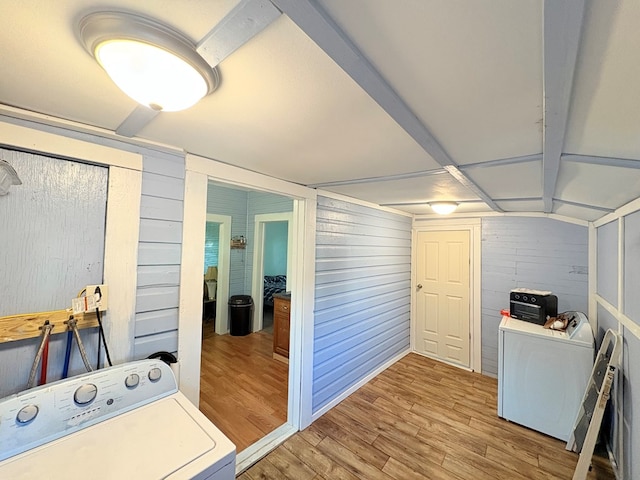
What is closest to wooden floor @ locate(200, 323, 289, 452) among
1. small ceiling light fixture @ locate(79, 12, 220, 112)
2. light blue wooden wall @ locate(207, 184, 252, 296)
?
light blue wooden wall @ locate(207, 184, 252, 296)

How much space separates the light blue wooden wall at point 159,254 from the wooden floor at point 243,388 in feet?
4.34

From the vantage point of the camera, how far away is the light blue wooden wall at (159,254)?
4.78 ft

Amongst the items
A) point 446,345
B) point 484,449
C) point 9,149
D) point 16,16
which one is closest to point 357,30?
point 16,16

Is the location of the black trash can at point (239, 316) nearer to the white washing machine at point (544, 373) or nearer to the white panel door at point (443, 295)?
→ the white panel door at point (443, 295)

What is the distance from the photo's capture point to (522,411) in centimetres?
252

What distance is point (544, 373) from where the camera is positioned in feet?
8.01

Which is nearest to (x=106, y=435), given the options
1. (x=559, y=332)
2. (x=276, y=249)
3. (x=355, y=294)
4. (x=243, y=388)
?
(x=243, y=388)

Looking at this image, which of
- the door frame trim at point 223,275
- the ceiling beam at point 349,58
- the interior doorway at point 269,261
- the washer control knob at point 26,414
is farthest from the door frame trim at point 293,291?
the door frame trim at point 223,275

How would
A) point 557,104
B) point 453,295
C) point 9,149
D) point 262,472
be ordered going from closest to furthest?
point 557,104, point 9,149, point 262,472, point 453,295

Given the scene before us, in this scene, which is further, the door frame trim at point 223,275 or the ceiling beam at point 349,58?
the door frame trim at point 223,275

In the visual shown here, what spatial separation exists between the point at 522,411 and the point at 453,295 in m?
1.61

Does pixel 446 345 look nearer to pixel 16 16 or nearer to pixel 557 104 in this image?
pixel 557 104

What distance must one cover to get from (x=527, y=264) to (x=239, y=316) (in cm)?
438

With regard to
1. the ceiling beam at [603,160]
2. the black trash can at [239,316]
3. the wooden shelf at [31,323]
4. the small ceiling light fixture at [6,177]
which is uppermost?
the ceiling beam at [603,160]
